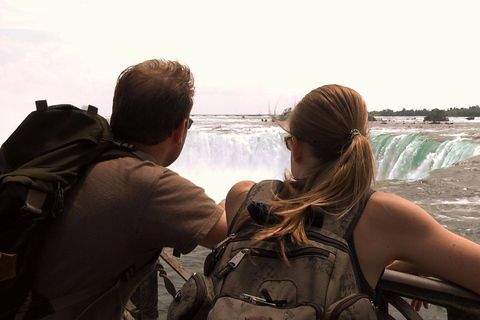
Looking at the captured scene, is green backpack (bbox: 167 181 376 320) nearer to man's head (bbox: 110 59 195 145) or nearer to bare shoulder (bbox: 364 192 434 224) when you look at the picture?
bare shoulder (bbox: 364 192 434 224)

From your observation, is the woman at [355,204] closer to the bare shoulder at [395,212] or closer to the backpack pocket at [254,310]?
the bare shoulder at [395,212]

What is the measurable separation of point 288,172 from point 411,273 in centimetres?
59

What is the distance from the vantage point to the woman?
1541 mm

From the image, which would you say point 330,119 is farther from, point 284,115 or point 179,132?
point 179,132

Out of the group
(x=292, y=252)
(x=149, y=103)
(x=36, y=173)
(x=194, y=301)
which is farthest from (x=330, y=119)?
(x=36, y=173)

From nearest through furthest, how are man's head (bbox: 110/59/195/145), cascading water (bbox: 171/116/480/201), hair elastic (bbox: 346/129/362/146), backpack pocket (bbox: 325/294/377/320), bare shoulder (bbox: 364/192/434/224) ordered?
1. backpack pocket (bbox: 325/294/377/320)
2. bare shoulder (bbox: 364/192/434/224)
3. hair elastic (bbox: 346/129/362/146)
4. man's head (bbox: 110/59/195/145)
5. cascading water (bbox: 171/116/480/201)

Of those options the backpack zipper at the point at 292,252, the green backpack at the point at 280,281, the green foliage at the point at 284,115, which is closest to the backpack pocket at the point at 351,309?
the green backpack at the point at 280,281

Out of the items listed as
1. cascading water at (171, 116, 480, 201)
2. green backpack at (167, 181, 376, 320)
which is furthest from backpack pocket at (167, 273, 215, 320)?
cascading water at (171, 116, 480, 201)

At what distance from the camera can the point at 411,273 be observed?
6.07ft

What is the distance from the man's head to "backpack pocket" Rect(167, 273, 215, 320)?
2.11 ft

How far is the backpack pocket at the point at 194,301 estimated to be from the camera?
4.79 feet

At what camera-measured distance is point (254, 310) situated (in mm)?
1363

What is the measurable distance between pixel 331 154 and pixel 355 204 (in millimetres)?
254

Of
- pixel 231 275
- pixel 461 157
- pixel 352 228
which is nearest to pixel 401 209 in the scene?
pixel 352 228
